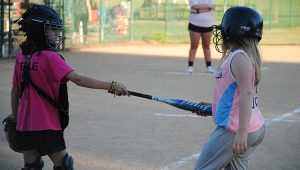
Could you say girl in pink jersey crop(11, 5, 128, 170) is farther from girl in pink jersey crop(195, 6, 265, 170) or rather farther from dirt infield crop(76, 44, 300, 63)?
dirt infield crop(76, 44, 300, 63)

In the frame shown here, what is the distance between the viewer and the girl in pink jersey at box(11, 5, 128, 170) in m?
4.60

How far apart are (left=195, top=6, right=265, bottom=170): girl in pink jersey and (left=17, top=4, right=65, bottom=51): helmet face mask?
1240 millimetres

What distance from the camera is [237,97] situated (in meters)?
4.18

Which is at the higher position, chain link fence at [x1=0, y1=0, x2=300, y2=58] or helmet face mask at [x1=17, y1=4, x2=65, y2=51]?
helmet face mask at [x1=17, y1=4, x2=65, y2=51]

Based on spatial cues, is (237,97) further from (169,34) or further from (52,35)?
(169,34)

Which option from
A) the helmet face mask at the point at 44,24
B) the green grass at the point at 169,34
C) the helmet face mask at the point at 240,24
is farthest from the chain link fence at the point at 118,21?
the helmet face mask at the point at 240,24

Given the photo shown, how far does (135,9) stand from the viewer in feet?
86.6

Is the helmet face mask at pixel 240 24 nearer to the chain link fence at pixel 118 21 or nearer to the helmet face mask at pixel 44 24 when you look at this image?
the helmet face mask at pixel 44 24

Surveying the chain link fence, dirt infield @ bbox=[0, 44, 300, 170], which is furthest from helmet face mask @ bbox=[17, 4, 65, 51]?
the chain link fence

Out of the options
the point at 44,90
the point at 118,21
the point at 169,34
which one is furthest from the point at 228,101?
the point at 169,34

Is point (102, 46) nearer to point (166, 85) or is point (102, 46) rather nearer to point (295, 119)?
point (166, 85)

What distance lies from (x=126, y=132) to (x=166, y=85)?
4.37 m

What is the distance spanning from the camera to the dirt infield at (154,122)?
657 centimetres

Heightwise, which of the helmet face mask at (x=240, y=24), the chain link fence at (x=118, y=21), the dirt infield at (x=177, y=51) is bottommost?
the dirt infield at (x=177, y=51)
